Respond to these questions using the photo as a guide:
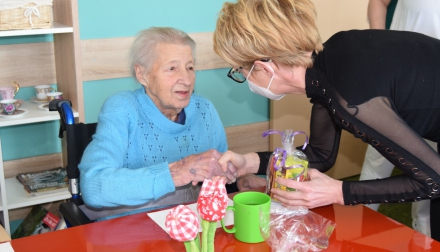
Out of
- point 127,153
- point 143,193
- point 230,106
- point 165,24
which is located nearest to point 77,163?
point 127,153

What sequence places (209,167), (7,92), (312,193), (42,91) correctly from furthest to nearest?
(42,91)
(7,92)
(209,167)
(312,193)

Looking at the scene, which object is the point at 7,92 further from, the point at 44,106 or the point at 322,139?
the point at 322,139

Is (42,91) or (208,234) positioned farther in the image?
(42,91)

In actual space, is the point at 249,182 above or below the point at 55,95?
below

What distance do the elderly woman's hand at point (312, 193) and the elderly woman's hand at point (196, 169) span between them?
0.33 meters

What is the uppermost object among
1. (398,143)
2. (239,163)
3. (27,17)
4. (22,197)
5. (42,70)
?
(27,17)

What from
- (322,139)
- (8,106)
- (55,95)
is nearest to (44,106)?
(55,95)

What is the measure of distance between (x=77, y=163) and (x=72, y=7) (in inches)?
35.4

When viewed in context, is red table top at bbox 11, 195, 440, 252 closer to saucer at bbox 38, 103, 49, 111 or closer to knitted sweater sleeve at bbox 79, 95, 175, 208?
knitted sweater sleeve at bbox 79, 95, 175, 208

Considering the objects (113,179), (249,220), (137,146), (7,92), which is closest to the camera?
(249,220)

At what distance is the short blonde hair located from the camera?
1.52 m

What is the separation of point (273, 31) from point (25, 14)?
1.49 m

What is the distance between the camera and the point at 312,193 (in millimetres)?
1563

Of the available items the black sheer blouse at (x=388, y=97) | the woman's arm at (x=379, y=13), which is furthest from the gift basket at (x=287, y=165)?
the woman's arm at (x=379, y=13)
